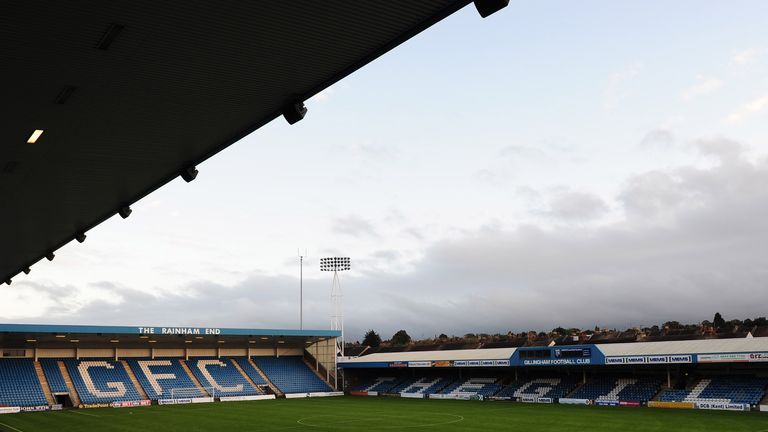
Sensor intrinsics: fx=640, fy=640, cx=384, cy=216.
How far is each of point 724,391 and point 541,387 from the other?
1463 cm

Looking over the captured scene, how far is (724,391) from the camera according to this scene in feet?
136

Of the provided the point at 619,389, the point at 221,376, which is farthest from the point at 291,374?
the point at 619,389

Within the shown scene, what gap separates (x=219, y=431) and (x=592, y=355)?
27.6 meters

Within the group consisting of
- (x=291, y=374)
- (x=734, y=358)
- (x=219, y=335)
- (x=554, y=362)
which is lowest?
(x=291, y=374)

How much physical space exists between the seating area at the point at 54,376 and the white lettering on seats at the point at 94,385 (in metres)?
1.73

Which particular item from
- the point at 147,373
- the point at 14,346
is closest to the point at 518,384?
the point at 147,373

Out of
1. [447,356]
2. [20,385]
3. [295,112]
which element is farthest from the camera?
[447,356]

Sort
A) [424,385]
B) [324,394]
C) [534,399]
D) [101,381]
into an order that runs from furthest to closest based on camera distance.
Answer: [324,394], [424,385], [101,381], [534,399]

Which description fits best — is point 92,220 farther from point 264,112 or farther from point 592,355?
point 592,355

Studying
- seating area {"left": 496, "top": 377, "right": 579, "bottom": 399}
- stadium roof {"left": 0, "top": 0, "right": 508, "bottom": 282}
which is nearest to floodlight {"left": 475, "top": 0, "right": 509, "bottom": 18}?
stadium roof {"left": 0, "top": 0, "right": 508, "bottom": 282}

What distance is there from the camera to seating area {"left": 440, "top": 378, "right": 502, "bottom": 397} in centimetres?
5518

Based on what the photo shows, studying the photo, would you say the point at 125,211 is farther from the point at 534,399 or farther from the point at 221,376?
the point at 221,376

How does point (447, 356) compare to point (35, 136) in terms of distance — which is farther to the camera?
point (447, 356)

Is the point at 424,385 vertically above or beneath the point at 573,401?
above
